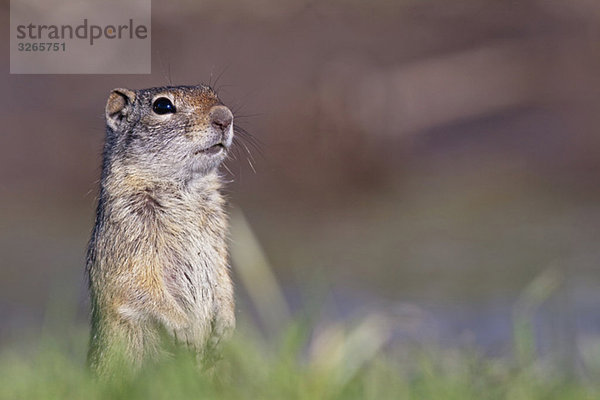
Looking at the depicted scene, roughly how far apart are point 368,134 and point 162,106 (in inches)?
281

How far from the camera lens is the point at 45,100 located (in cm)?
1456

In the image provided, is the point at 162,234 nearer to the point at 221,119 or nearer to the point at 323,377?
the point at 221,119

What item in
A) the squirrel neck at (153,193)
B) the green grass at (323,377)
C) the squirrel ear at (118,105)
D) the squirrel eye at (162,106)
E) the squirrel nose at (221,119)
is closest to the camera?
the green grass at (323,377)

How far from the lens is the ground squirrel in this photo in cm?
636

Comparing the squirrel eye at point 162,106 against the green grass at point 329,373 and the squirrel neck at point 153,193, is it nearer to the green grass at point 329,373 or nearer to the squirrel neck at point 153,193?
the squirrel neck at point 153,193

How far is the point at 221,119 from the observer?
689cm

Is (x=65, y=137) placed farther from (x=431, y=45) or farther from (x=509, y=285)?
(x=509, y=285)

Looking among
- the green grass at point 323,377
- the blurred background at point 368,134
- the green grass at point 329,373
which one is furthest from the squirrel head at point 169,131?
the blurred background at point 368,134

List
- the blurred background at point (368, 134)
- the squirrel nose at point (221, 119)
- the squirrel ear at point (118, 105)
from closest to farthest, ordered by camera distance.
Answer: the squirrel nose at point (221, 119) → the squirrel ear at point (118, 105) → the blurred background at point (368, 134)

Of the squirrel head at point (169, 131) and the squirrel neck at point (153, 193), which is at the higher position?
the squirrel head at point (169, 131)

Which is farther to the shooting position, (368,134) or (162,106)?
(368,134)

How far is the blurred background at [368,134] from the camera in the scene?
41.8 ft

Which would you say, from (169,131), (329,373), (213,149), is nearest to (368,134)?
(169,131)

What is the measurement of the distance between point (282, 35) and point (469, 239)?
11.6 ft
